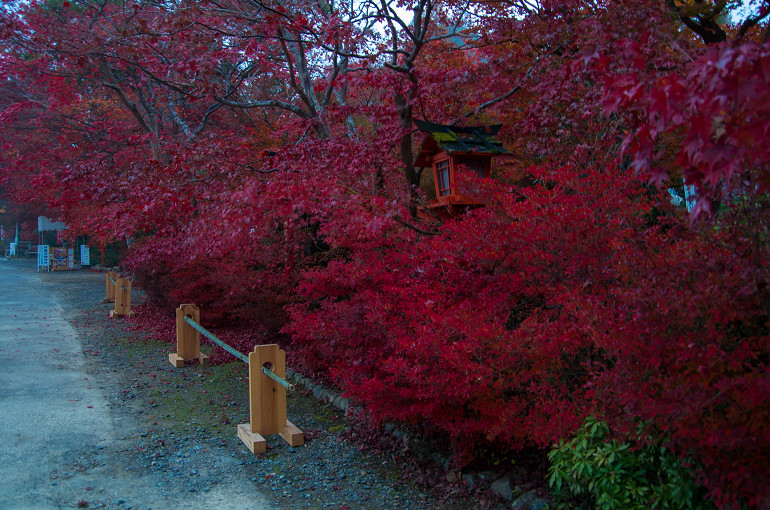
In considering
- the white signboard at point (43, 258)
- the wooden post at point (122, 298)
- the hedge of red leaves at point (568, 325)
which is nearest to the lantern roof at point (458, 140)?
the hedge of red leaves at point (568, 325)

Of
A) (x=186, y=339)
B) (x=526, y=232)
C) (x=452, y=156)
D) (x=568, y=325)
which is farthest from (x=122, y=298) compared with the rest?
(x=568, y=325)

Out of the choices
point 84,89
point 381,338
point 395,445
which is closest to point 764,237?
point 381,338

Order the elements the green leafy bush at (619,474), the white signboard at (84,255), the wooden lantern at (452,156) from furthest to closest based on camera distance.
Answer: the white signboard at (84,255)
the wooden lantern at (452,156)
the green leafy bush at (619,474)

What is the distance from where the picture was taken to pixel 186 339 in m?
8.02

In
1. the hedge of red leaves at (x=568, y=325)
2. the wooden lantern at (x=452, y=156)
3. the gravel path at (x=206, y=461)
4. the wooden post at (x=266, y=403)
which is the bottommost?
the gravel path at (x=206, y=461)

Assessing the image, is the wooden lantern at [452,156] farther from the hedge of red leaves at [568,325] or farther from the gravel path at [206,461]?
the gravel path at [206,461]

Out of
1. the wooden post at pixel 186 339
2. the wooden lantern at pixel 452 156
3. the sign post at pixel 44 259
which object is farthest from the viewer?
the sign post at pixel 44 259

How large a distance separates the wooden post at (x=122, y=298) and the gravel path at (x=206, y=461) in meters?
5.44

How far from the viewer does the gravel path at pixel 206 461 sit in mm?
3834

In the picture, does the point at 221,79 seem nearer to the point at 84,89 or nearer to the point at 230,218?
the point at 230,218

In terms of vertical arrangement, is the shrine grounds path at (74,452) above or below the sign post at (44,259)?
below

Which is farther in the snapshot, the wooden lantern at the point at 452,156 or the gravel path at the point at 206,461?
the wooden lantern at the point at 452,156

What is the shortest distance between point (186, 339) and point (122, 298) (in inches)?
207

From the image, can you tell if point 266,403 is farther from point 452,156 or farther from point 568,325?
point 452,156
